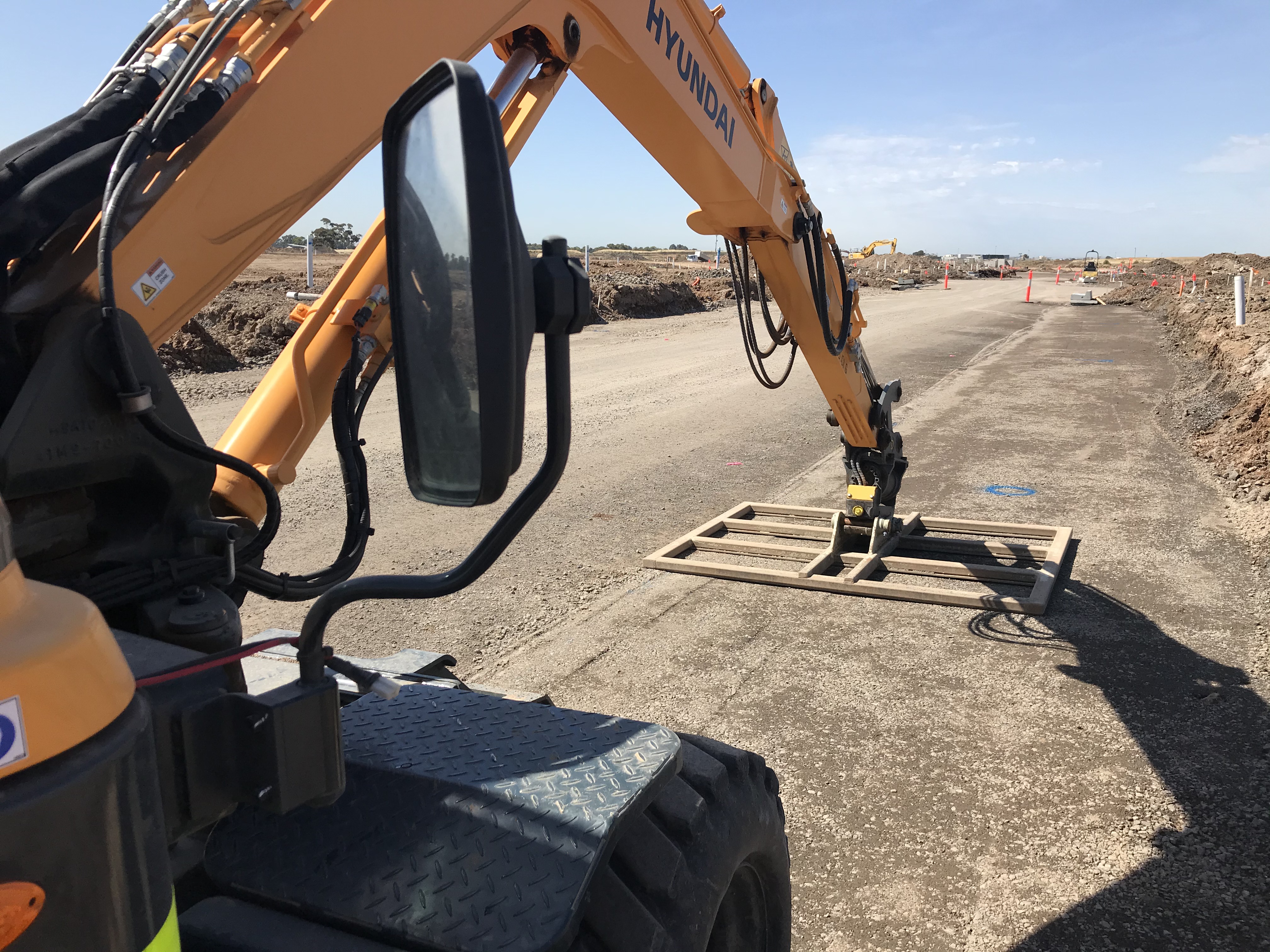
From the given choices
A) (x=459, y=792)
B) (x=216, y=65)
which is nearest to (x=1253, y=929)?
(x=459, y=792)

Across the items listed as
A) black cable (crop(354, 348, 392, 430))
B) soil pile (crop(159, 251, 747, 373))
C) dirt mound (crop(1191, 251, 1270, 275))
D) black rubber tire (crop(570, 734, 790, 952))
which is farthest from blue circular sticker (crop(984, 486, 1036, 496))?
dirt mound (crop(1191, 251, 1270, 275))

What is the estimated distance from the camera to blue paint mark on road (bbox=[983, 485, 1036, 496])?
8219 mm

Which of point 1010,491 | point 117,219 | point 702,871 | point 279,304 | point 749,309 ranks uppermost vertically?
point 279,304

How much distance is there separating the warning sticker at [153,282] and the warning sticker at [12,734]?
117 cm

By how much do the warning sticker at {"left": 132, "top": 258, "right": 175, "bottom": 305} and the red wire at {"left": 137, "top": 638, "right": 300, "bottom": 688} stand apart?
2.75ft

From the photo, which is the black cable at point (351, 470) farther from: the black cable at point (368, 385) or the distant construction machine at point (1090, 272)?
the distant construction machine at point (1090, 272)

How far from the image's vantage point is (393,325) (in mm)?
1256

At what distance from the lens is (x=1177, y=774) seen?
12.2 ft

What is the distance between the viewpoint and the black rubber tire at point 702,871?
1.61 meters

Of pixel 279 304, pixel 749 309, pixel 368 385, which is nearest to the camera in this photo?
pixel 368 385

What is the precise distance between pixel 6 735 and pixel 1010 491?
8.42m

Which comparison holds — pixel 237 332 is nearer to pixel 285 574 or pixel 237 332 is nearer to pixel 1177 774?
pixel 285 574

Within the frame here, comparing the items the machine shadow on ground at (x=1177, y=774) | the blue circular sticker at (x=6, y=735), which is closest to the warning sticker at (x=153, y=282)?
the blue circular sticker at (x=6, y=735)

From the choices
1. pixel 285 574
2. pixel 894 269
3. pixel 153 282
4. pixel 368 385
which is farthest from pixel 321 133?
pixel 894 269
